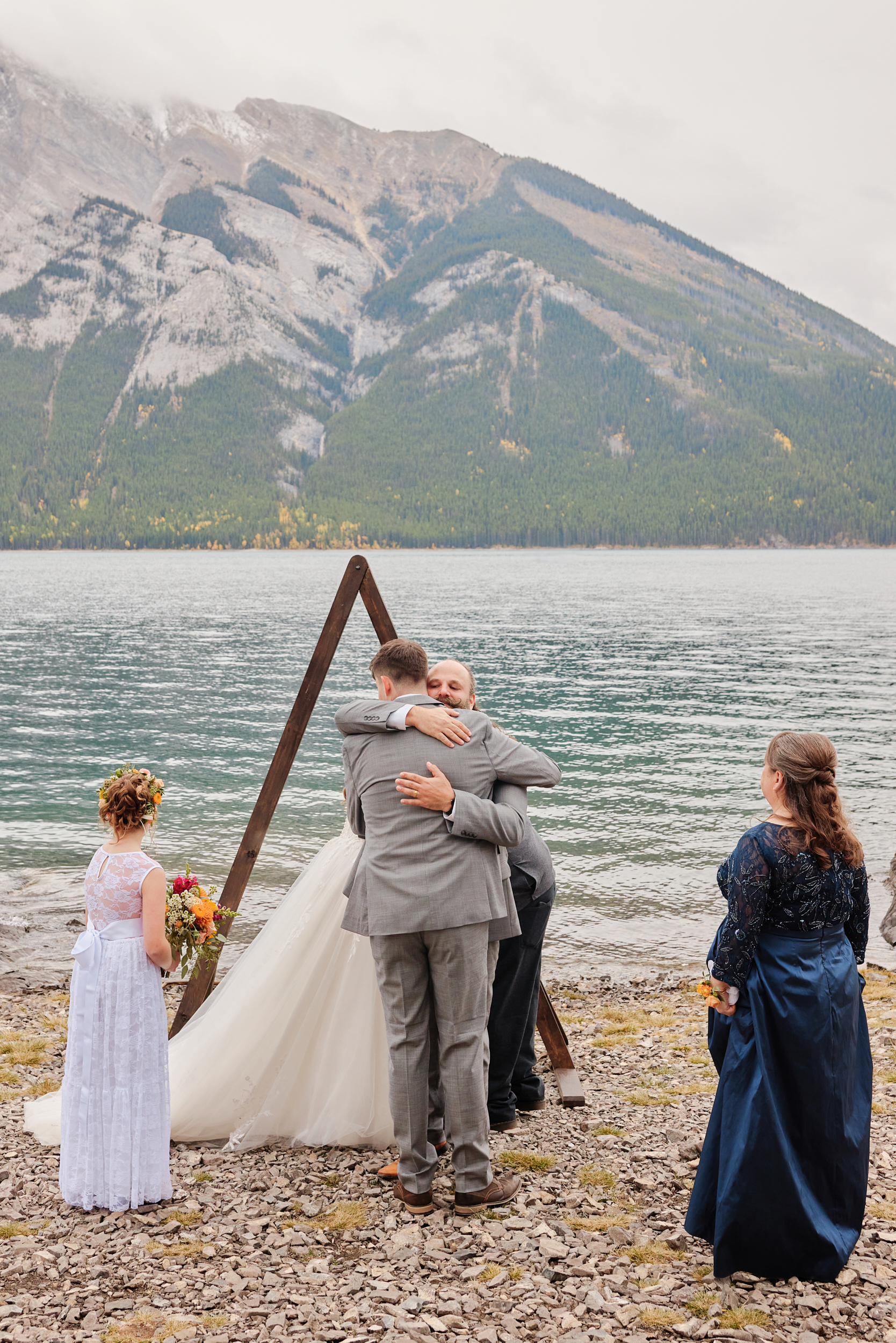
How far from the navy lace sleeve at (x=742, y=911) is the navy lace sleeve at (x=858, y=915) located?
0.44m

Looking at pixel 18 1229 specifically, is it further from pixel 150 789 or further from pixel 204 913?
pixel 150 789

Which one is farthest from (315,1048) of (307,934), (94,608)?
(94,608)

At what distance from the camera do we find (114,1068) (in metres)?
4.89

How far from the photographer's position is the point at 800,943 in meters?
4.26

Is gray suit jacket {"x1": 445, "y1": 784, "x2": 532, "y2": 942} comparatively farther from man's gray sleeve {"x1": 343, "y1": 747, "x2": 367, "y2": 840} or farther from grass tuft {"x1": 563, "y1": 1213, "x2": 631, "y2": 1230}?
grass tuft {"x1": 563, "y1": 1213, "x2": 631, "y2": 1230}

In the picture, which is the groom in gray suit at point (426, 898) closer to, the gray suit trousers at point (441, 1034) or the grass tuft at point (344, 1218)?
the gray suit trousers at point (441, 1034)

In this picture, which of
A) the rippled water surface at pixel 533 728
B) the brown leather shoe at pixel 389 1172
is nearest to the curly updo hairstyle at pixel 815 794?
the brown leather shoe at pixel 389 1172

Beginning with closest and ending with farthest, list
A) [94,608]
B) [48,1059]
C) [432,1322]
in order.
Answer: [432,1322]
[48,1059]
[94,608]

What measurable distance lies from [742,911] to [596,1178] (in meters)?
2.13

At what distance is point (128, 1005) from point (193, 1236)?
1.12 metres

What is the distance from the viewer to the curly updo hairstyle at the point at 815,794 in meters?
4.16

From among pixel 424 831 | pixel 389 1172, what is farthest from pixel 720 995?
pixel 389 1172

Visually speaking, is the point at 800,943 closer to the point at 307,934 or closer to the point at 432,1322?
the point at 432,1322

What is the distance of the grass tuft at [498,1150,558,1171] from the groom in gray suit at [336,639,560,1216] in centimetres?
60
